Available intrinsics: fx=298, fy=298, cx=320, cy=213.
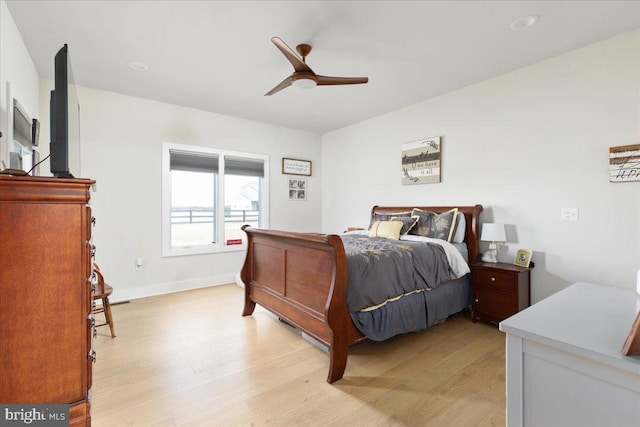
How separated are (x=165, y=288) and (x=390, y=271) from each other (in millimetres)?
3291

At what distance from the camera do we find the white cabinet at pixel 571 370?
2.38 feet

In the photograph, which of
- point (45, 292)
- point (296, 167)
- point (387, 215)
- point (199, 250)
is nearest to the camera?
point (45, 292)

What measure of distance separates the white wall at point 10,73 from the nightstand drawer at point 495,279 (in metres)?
4.21

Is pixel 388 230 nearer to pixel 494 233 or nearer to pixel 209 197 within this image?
pixel 494 233

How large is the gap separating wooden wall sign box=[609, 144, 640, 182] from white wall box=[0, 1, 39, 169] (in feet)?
15.9

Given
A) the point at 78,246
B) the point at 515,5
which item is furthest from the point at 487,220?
the point at 78,246

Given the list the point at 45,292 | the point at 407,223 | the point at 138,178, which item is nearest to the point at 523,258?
the point at 407,223

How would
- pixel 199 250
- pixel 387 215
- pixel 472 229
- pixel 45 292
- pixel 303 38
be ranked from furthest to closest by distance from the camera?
pixel 199 250 → pixel 387 215 → pixel 472 229 → pixel 303 38 → pixel 45 292

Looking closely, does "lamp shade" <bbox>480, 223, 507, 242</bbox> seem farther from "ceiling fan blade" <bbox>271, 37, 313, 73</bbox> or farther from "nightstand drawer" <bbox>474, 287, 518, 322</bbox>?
"ceiling fan blade" <bbox>271, 37, 313, 73</bbox>

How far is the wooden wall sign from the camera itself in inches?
97.4

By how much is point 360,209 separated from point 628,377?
14.4 feet

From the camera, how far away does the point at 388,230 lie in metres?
3.57

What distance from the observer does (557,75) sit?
9.56ft

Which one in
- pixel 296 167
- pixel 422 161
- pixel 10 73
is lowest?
pixel 422 161
